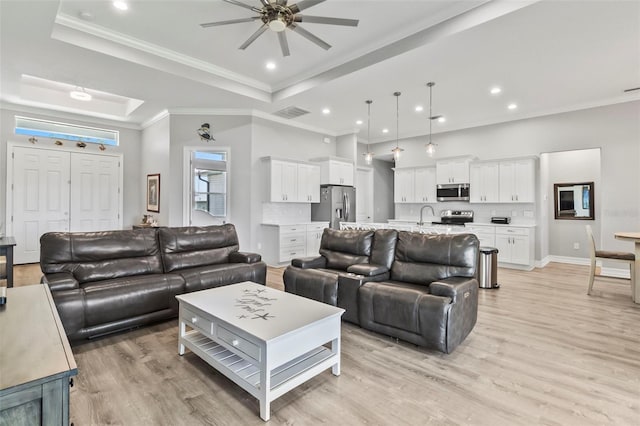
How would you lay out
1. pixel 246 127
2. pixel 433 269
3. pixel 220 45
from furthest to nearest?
pixel 246 127 < pixel 220 45 < pixel 433 269

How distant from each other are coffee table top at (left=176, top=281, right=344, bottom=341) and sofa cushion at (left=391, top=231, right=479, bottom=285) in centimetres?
126

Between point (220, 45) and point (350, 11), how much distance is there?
184 cm

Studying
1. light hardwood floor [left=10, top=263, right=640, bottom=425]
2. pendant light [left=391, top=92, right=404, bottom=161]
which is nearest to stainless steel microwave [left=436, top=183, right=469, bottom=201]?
pendant light [left=391, top=92, right=404, bottom=161]

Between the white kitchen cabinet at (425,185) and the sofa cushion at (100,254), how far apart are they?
6.18 meters

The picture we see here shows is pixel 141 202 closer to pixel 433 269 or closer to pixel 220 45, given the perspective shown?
pixel 220 45

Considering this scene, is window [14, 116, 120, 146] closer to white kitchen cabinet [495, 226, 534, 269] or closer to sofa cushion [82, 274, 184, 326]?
sofa cushion [82, 274, 184, 326]

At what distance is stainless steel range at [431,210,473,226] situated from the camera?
7359 mm

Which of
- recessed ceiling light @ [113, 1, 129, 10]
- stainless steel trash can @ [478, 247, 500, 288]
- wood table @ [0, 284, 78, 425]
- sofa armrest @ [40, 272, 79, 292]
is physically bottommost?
stainless steel trash can @ [478, 247, 500, 288]

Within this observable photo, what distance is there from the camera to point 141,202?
7.86m

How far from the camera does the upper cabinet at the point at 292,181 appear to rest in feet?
21.7

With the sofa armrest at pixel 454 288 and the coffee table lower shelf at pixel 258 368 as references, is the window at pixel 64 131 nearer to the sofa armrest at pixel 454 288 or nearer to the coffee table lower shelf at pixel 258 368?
the coffee table lower shelf at pixel 258 368

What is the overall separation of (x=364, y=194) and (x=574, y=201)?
195 inches

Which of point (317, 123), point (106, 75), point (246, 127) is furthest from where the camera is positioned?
point (317, 123)

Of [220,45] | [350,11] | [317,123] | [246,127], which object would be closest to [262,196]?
[246,127]
